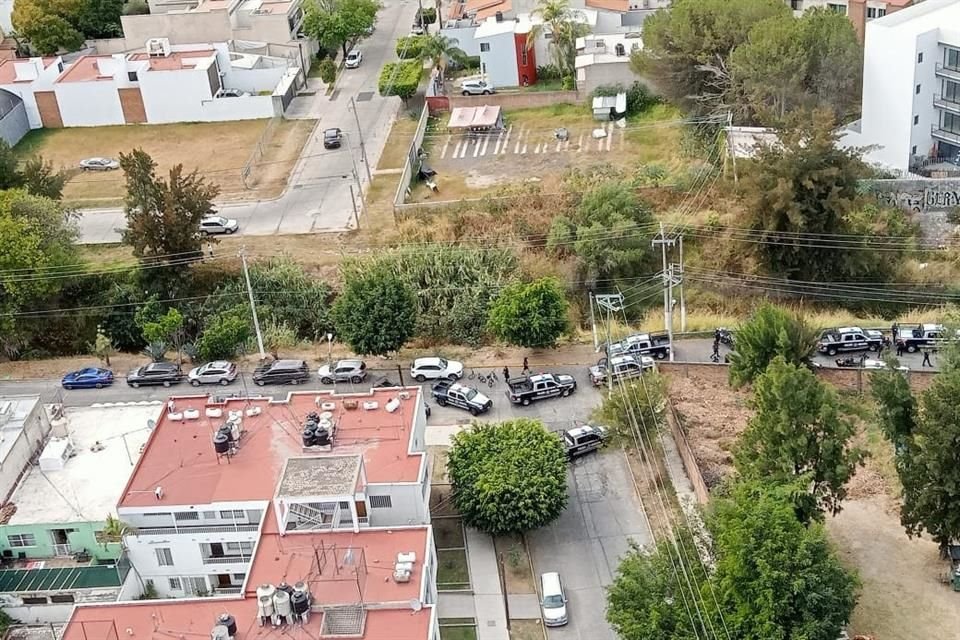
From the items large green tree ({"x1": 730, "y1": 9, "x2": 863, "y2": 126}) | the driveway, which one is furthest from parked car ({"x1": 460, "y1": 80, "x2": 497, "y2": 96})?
the driveway

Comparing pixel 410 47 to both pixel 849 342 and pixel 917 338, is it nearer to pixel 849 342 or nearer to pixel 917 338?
pixel 849 342

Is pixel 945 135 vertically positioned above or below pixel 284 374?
above

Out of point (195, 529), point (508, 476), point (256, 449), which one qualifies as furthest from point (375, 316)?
point (195, 529)

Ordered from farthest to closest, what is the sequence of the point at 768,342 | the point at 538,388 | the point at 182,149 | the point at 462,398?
the point at 182,149, the point at 538,388, the point at 462,398, the point at 768,342

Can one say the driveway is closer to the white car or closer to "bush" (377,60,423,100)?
the white car

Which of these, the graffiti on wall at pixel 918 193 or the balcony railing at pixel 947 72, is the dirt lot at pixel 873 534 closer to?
the graffiti on wall at pixel 918 193

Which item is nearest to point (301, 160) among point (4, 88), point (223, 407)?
point (4, 88)
